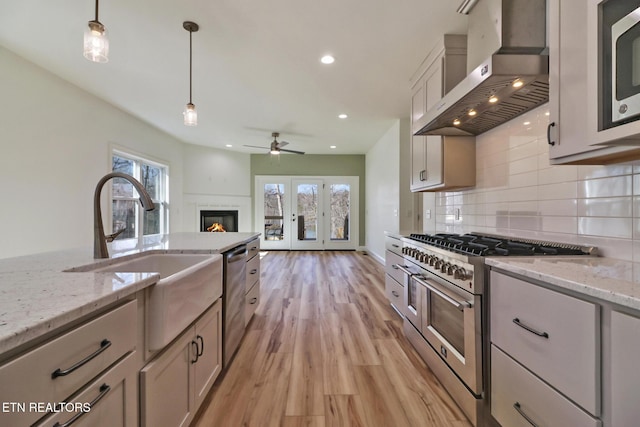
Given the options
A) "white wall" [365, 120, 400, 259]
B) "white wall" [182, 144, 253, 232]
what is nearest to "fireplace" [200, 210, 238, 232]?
"white wall" [182, 144, 253, 232]

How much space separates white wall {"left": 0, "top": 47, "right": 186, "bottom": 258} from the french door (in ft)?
12.9

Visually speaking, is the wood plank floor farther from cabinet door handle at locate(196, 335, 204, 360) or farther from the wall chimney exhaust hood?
the wall chimney exhaust hood

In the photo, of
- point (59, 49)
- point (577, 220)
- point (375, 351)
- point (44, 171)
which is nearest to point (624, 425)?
point (577, 220)

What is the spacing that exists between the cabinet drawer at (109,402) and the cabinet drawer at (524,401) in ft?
4.89

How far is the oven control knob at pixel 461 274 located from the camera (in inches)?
56.3

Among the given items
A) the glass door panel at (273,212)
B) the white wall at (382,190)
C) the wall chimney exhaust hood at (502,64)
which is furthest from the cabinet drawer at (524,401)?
the glass door panel at (273,212)

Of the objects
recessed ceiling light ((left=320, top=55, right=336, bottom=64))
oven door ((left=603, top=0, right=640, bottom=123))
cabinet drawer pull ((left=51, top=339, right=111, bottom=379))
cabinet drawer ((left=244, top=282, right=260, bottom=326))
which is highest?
recessed ceiling light ((left=320, top=55, right=336, bottom=64))

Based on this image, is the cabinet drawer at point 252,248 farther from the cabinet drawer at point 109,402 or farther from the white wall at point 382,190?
the white wall at point 382,190

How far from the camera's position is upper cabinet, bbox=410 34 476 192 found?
2.29m

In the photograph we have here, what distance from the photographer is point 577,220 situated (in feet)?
4.84

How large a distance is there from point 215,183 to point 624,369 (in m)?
7.42

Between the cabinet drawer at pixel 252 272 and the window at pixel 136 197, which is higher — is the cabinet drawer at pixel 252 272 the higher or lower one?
the lower one

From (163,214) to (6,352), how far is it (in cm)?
624

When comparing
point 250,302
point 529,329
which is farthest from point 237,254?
point 529,329
